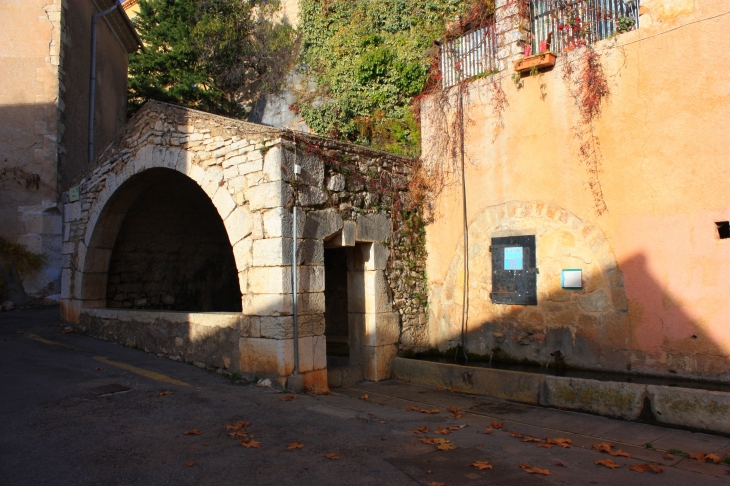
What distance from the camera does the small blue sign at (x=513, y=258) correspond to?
685 cm

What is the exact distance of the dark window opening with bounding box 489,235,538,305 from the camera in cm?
673

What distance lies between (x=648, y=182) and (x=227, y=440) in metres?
4.68

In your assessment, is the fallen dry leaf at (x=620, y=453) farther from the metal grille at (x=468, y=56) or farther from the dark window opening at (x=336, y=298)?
the dark window opening at (x=336, y=298)

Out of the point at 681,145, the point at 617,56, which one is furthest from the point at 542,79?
the point at 681,145

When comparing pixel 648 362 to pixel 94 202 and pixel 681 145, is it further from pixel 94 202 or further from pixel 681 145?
pixel 94 202

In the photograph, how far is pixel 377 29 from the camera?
11570 millimetres

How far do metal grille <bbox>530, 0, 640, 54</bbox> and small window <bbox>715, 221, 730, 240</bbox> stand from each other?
233 cm

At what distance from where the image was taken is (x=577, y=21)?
6.64m

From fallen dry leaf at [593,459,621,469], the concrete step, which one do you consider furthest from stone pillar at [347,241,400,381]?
fallen dry leaf at [593,459,621,469]

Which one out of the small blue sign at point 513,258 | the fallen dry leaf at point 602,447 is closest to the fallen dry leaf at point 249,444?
the fallen dry leaf at point 602,447

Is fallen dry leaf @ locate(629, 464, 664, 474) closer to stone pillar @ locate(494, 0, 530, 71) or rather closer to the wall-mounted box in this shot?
the wall-mounted box

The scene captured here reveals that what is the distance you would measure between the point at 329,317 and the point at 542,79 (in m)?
5.39

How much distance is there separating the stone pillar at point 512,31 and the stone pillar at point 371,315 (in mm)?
2842

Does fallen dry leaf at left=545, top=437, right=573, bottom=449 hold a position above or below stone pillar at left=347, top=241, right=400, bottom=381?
below
